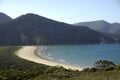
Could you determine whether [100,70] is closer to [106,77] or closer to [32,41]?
[106,77]

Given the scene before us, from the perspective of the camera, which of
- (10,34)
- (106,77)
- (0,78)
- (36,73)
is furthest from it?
(10,34)

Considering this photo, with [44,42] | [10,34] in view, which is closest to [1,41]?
[10,34]

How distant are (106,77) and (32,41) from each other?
182376 millimetres

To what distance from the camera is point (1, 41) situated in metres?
182

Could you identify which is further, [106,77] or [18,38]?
[18,38]

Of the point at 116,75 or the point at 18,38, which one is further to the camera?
the point at 18,38

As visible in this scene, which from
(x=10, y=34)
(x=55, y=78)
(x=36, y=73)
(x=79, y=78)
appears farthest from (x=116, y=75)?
(x=10, y=34)

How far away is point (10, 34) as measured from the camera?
19562 cm

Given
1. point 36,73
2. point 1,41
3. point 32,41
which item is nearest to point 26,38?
point 32,41

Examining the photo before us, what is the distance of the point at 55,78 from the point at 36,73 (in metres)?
2.99

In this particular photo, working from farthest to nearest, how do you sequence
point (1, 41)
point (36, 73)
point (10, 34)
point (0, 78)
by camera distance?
1. point (10, 34)
2. point (1, 41)
3. point (36, 73)
4. point (0, 78)

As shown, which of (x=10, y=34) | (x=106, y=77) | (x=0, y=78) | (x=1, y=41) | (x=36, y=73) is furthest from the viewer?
(x=10, y=34)

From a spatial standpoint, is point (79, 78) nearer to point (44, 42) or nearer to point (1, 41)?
point (1, 41)

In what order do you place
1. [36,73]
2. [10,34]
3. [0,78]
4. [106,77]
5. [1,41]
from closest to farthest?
[106,77]
[0,78]
[36,73]
[1,41]
[10,34]
